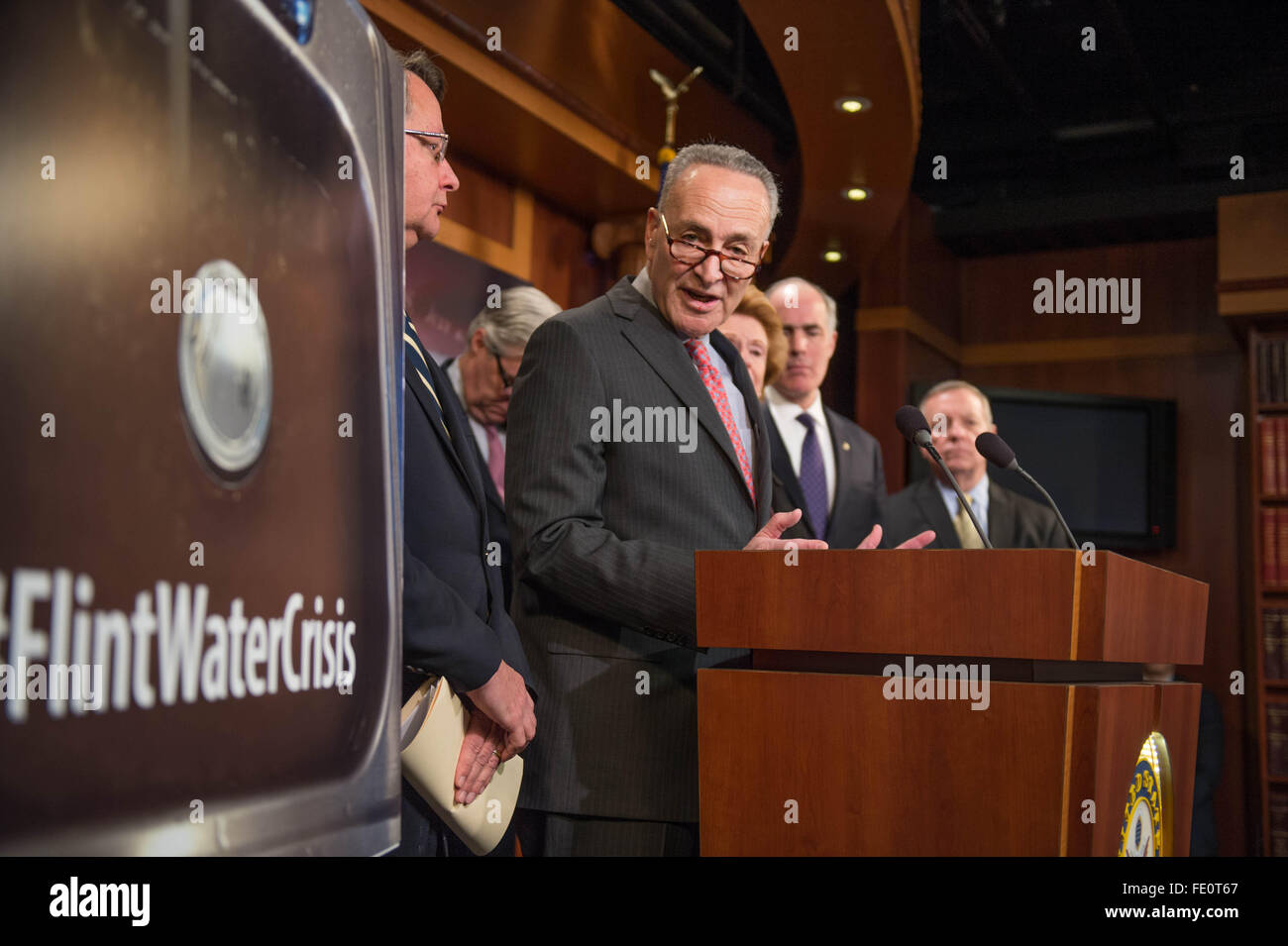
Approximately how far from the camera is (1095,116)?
6.50 meters

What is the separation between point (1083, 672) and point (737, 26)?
4.80 meters

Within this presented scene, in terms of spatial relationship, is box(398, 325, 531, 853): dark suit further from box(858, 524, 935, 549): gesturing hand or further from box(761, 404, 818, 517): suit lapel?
box(761, 404, 818, 517): suit lapel

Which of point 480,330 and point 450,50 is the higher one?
point 450,50

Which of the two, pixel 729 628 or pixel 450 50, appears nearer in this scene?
pixel 729 628

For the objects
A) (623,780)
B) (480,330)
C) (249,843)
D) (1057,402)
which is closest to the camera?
(249,843)

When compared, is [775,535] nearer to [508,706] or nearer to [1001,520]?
[508,706]

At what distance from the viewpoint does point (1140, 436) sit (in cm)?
693

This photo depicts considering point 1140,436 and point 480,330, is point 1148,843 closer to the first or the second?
point 480,330

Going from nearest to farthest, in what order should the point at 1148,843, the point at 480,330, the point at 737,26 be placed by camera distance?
the point at 1148,843 → the point at 480,330 → the point at 737,26

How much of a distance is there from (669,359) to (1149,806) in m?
0.87

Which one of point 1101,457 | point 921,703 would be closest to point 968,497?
point 921,703

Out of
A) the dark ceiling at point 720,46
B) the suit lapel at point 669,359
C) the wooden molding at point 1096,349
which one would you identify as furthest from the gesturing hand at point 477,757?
the wooden molding at point 1096,349

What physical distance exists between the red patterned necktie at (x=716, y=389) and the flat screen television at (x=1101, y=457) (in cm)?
501

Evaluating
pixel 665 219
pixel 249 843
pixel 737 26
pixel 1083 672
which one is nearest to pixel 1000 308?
pixel 737 26
